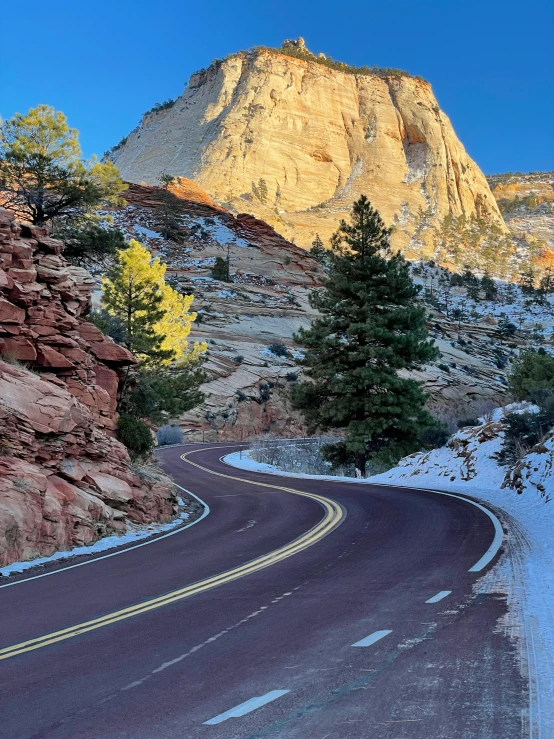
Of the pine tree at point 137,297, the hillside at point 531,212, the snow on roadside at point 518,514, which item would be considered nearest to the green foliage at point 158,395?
the pine tree at point 137,297

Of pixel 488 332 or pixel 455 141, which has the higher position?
pixel 455 141

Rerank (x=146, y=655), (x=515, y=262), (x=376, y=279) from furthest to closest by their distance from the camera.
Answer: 1. (x=515, y=262)
2. (x=376, y=279)
3. (x=146, y=655)

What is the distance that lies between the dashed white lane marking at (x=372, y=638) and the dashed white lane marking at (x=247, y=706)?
118 cm

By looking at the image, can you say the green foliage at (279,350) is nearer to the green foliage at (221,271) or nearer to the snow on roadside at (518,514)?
the green foliage at (221,271)

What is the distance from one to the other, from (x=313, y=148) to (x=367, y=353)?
387ft

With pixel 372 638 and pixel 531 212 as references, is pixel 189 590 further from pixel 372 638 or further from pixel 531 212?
pixel 531 212

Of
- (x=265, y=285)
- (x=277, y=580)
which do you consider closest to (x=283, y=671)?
(x=277, y=580)

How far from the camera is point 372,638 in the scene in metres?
5.60

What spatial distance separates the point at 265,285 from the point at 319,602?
68158 millimetres

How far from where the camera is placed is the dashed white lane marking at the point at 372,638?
544 centimetres

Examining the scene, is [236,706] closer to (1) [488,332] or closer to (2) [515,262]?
(1) [488,332]

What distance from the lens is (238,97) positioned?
458 feet

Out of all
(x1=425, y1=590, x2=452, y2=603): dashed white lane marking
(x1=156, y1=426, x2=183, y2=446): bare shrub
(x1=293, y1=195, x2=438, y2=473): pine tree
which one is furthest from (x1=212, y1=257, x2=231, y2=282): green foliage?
(x1=425, y1=590, x2=452, y2=603): dashed white lane marking

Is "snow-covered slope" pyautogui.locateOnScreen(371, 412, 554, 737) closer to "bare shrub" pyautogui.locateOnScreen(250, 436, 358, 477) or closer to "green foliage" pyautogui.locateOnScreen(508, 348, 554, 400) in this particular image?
"green foliage" pyautogui.locateOnScreen(508, 348, 554, 400)
